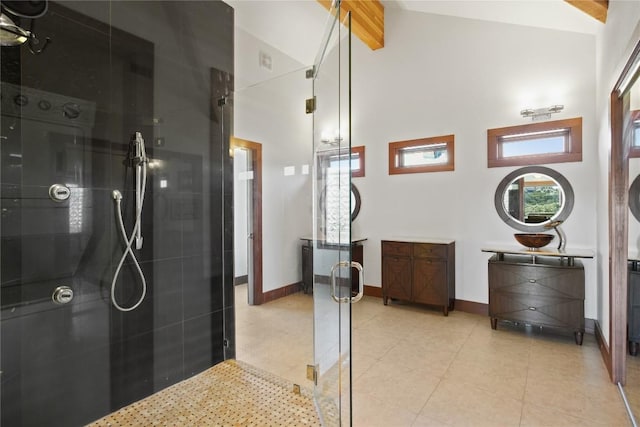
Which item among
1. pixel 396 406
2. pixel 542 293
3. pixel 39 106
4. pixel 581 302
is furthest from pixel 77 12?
pixel 581 302

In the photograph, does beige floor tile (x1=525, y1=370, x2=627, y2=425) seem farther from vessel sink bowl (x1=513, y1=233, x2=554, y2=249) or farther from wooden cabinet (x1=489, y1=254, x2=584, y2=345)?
vessel sink bowl (x1=513, y1=233, x2=554, y2=249)

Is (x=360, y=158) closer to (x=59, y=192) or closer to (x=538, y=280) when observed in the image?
(x=538, y=280)

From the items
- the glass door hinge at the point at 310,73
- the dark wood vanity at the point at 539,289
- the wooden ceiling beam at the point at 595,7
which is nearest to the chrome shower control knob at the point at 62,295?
the glass door hinge at the point at 310,73

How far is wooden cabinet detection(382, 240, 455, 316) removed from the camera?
12.4 ft

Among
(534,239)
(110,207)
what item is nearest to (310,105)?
(110,207)

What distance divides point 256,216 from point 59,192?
5.05 ft

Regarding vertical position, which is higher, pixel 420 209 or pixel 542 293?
pixel 420 209

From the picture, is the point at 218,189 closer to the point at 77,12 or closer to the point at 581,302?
the point at 77,12

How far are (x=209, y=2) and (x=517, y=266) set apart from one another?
3686 mm

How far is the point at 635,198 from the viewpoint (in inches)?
74.4

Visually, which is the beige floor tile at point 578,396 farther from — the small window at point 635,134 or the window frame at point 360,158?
the window frame at point 360,158

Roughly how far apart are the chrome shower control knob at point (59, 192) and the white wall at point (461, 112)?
12.0 feet

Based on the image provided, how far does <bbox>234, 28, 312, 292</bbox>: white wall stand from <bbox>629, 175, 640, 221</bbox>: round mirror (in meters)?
2.21

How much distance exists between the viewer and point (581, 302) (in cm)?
294
